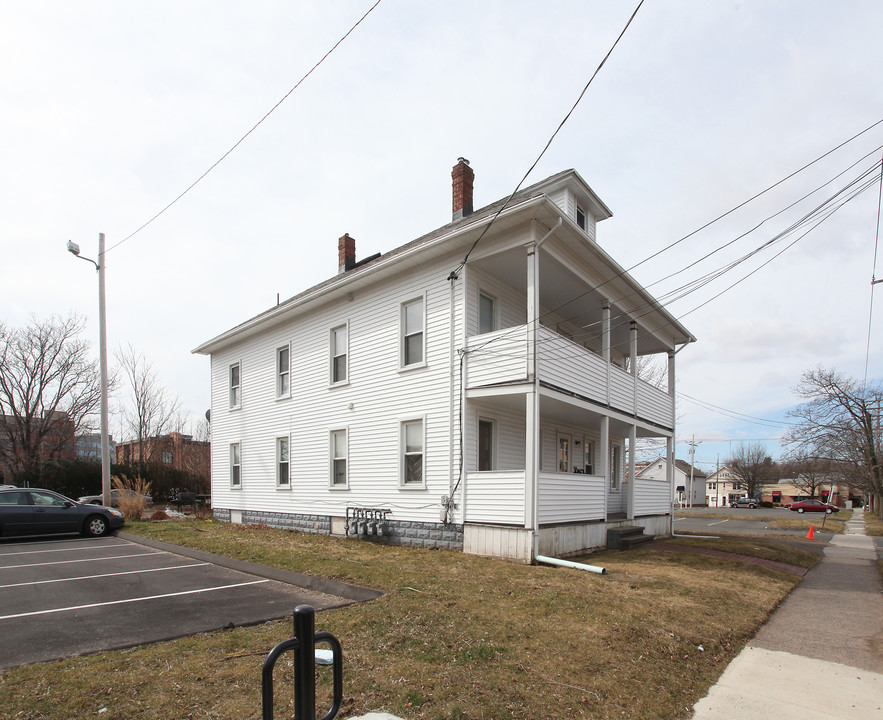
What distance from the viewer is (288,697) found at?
164 inches

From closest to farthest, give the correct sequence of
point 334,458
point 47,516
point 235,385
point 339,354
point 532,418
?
point 532,418
point 47,516
point 334,458
point 339,354
point 235,385

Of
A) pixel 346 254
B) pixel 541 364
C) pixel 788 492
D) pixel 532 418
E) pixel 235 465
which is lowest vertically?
pixel 788 492

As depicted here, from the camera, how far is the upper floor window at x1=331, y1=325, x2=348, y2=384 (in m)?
16.0

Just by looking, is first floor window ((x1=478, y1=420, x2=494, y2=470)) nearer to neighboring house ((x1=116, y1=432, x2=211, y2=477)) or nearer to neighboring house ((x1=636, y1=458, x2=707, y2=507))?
neighboring house ((x1=116, y1=432, x2=211, y2=477))

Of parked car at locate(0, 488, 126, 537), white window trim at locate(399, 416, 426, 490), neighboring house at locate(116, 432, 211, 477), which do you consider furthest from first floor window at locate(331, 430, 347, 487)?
neighboring house at locate(116, 432, 211, 477)

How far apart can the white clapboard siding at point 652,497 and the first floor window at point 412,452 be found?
6.94 m

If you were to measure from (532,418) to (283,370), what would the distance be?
1011cm

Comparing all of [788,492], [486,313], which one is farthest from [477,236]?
[788,492]

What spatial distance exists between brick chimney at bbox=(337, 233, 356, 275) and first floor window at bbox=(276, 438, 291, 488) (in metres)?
6.09

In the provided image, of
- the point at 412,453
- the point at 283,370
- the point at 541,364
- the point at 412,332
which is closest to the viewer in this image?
the point at 541,364

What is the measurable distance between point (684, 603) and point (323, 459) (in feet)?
35.4

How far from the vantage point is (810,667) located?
552 centimetres

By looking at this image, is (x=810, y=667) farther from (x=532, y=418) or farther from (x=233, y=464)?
(x=233, y=464)

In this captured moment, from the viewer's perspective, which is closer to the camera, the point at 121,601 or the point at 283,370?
the point at 121,601
